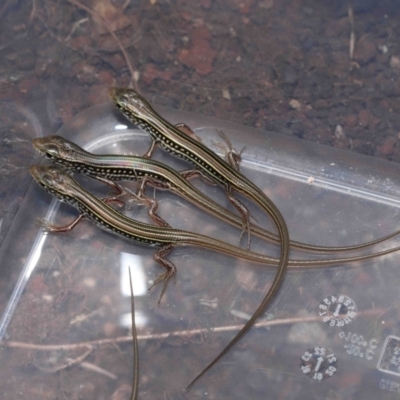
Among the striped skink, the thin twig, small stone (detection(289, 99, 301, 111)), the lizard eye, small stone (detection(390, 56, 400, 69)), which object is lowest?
the thin twig

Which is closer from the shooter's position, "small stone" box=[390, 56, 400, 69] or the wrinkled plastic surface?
the wrinkled plastic surface

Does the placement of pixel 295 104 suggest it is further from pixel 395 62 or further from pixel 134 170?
pixel 134 170

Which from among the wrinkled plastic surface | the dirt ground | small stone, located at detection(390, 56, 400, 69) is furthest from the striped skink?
small stone, located at detection(390, 56, 400, 69)

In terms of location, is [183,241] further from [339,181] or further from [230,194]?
[339,181]

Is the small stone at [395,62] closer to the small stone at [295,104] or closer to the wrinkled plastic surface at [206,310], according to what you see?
the small stone at [295,104]

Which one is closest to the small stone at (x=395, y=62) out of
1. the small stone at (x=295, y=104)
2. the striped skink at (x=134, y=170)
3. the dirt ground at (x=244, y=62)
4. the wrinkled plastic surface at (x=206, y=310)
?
the dirt ground at (x=244, y=62)

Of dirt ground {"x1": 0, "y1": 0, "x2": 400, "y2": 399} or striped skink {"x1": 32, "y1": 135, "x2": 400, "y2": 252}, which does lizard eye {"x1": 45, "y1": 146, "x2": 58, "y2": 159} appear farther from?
dirt ground {"x1": 0, "y1": 0, "x2": 400, "y2": 399}

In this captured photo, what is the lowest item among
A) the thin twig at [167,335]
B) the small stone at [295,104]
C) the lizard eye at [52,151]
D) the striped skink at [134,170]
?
the thin twig at [167,335]

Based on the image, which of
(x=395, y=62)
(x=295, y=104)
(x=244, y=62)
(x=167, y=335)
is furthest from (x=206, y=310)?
(x=395, y=62)

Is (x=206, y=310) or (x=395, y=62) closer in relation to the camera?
(x=206, y=310)
